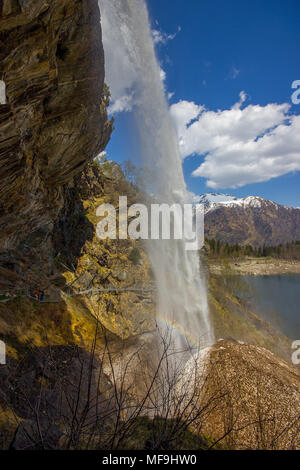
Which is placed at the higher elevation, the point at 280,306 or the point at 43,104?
the point at 43,104

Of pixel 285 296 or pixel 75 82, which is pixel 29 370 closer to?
pixel 75 82

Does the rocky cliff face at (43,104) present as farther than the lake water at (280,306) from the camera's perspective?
No

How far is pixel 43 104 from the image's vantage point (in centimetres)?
839

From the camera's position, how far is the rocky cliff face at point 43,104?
5680 millimetres

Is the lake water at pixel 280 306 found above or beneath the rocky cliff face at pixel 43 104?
beneath

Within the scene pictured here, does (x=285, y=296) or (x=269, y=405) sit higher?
(x=269, y=405)

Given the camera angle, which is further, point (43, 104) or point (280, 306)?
point (280, 306)

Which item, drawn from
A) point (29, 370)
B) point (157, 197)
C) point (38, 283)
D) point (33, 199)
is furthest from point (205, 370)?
point (157, 197)

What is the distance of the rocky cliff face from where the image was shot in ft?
18.6

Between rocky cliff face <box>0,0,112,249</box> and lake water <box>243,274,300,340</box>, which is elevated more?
rocky cliff face <box>0,0,112,249</box>

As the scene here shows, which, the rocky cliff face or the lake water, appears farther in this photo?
the lake water

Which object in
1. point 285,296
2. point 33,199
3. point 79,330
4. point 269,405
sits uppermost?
point 33,199
